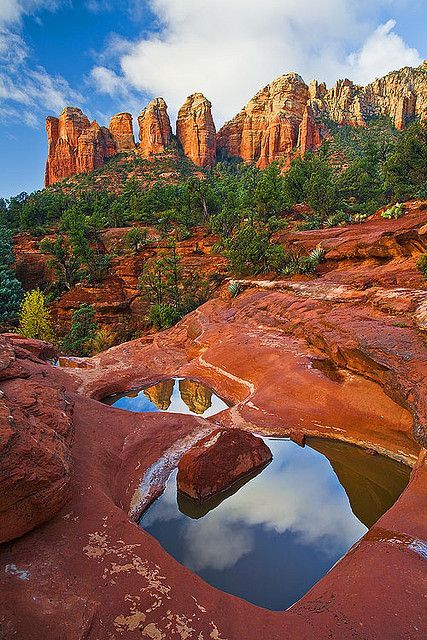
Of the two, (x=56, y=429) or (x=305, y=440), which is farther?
(x=305, y=440)

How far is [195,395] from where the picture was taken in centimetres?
1423

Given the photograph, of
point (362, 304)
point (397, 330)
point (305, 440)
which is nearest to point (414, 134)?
point (362, 304)

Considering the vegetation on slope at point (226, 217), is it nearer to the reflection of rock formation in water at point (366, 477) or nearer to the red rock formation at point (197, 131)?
the reflection of rock formation in water at point (366, 477)

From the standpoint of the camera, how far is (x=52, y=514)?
511 centimetres

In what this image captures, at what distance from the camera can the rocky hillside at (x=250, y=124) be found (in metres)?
87.6

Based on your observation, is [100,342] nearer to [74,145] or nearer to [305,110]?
[74,145]

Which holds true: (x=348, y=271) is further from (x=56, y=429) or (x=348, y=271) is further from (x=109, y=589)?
(x=109, y=589)

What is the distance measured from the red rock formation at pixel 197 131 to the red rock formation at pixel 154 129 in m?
4.64

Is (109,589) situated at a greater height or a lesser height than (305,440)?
greater

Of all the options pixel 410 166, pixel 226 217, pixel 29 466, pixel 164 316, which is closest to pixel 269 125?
pixel 226 217

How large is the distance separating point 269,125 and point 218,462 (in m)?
97.6

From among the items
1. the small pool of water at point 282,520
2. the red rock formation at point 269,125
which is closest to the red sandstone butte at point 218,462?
the small pool of water at point 282,520

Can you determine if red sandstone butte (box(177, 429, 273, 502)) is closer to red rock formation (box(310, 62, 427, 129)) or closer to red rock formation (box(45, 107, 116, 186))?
red rock formation (box(45, 107, 116, 186))

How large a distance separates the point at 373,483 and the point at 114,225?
43.7 meters
